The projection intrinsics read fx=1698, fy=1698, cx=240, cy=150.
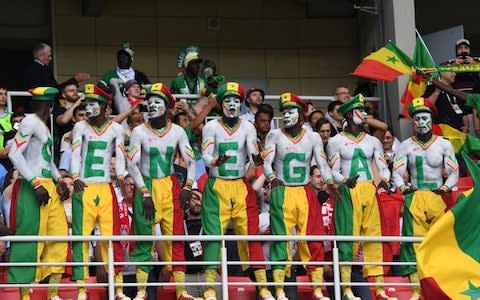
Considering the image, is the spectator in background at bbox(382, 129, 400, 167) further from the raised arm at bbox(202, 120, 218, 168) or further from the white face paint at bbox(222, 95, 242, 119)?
the raised arm at bbox(202, 120, 218, 168)

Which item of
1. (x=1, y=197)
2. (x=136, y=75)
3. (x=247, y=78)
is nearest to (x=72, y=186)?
(x=1, y=197)

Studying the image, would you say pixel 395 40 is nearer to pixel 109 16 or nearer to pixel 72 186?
pixel 109 16

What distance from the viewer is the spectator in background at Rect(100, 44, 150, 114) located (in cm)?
2047

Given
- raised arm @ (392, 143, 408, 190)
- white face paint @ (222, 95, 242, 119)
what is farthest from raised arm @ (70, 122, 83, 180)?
raised arm @ (392, 143, 408, 190)

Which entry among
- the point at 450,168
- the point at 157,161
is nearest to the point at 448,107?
the point at 450,168

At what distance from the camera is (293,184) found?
17.6 meters

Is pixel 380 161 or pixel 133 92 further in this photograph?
pixel 133 92

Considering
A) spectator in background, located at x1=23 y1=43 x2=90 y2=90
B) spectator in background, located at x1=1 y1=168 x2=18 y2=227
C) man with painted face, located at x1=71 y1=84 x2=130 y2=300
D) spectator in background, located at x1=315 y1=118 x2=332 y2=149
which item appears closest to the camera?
man with painted face, located at x1=71 y1=84 x2=130 y2=300

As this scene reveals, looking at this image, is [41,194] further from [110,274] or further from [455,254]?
[455,254]

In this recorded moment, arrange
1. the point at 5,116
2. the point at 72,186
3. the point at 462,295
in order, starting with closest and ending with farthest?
the point at 462,295
the point at 72,186
the point at 5,116

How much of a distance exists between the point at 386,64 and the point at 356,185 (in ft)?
11.7

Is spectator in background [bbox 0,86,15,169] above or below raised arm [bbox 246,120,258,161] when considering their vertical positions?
above

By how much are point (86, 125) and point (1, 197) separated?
115 cm

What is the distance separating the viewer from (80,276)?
1667 centimetres
